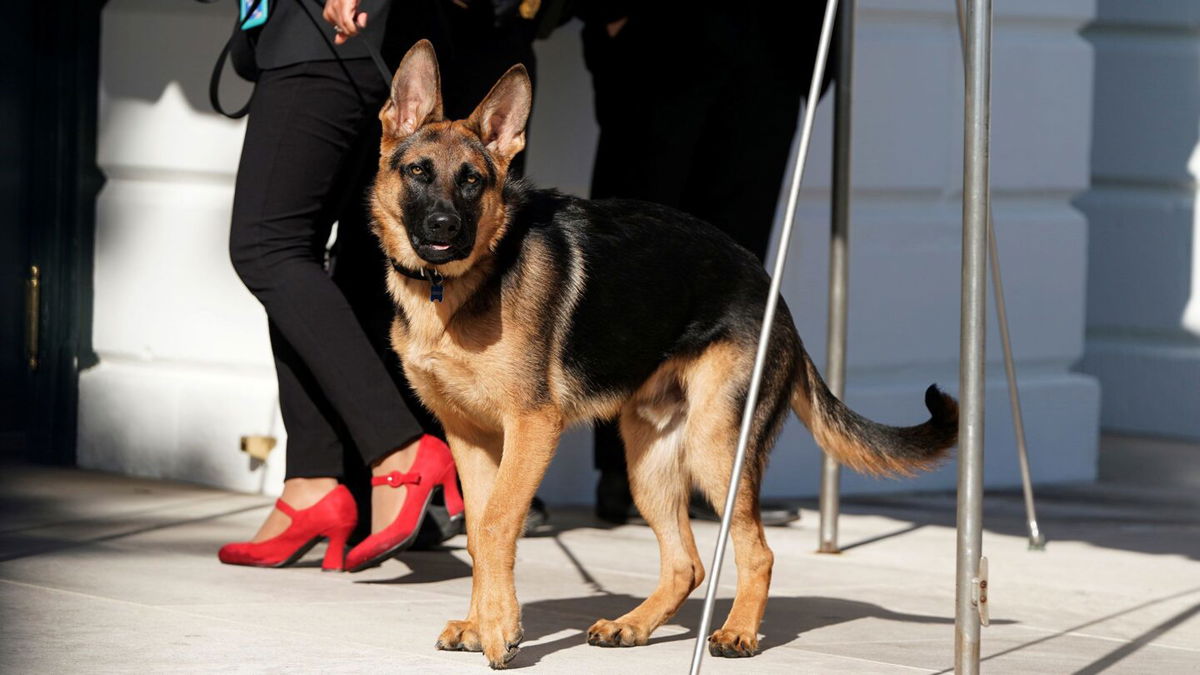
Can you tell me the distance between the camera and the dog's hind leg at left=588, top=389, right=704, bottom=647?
4.36 m

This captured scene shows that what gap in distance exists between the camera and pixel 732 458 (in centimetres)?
423

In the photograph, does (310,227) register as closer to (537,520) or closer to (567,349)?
(567,349)

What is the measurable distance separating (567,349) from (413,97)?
0.70 metres

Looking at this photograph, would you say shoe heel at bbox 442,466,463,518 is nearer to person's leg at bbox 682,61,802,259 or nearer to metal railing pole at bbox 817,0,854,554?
metal railing pole at bbox 817,0,854,554

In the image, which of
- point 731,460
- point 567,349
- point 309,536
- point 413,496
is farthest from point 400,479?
point 731,460

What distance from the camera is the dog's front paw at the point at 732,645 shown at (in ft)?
13.6

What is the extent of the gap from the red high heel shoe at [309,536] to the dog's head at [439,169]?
0.98m

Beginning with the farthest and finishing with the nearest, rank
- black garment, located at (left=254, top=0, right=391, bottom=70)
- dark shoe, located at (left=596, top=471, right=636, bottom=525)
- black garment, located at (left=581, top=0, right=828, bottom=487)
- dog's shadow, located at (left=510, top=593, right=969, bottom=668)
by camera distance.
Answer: dark shoe, located at (left=596, top=471, right=636, bottom=525)
black garment, located at (left=581, top=0, right=828, bottom=487)
black garment, located at (left=254, top=0, right=391, bottom=70)
dog's shadow, located at (left=510, top=593, right=969, bottom=668)

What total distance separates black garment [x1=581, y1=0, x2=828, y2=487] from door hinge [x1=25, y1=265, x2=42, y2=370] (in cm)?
215

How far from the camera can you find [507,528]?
3996mm

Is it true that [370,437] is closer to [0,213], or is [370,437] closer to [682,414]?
[682,414]

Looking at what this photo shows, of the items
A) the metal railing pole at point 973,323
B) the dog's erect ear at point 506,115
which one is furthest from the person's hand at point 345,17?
the metal railing pole at point 973,323

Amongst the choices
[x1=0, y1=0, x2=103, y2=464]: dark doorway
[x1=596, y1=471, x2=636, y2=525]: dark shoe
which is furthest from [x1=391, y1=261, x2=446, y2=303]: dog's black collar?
[x1=0, y1=0, x2=103, y2=464]: dark doorway

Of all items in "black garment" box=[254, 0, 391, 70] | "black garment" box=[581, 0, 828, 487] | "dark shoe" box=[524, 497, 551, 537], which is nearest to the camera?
"black garment" box=[254, 0, 391, 70]
